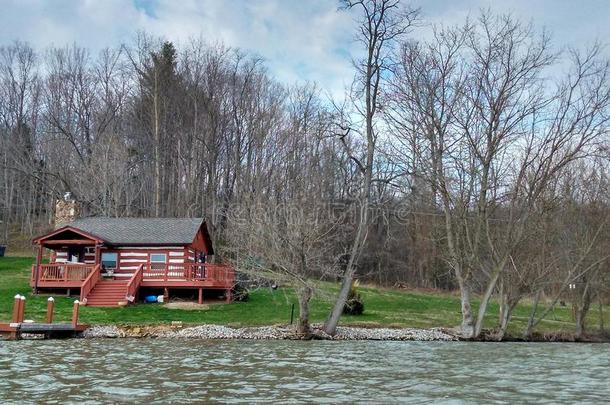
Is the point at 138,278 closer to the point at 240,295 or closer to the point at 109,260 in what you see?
the point at 109,260

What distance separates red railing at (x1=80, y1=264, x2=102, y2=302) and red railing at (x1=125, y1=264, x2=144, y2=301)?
173 centimetres

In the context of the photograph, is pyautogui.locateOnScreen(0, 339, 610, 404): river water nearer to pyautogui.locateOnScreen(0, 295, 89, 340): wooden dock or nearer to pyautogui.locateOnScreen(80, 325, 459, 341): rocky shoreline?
pyautogui.locateOnScreen(0, 295, 89, 340): wooden dock

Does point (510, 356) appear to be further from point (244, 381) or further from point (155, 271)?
point (155, 271)

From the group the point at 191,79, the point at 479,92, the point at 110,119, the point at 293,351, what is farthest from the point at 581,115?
the point at 110,119

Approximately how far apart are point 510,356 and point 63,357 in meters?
12.2

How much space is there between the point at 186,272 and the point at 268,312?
18.7ft

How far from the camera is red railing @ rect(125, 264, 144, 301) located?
30041mm

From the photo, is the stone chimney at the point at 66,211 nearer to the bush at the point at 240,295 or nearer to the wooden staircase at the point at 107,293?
the wooden staircase at the point at 107,293

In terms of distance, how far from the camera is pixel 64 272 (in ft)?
104

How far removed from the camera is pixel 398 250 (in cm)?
5750

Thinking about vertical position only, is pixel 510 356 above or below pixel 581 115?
below

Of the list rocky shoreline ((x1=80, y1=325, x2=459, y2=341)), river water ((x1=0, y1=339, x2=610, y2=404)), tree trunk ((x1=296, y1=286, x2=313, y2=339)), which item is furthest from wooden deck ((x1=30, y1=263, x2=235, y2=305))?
river water ((x1=0, y1=339, x2=610, y2=404))

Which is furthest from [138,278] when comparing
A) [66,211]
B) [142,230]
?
[66,211]

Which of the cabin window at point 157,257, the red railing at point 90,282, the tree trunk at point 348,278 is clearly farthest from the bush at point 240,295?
the tree trunk at point 348,278
